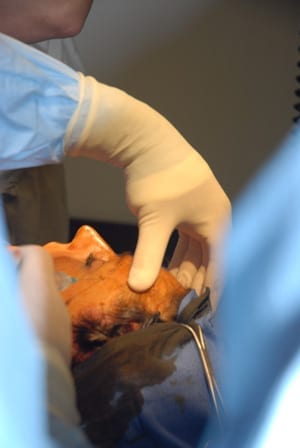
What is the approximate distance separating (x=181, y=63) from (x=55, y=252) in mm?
219

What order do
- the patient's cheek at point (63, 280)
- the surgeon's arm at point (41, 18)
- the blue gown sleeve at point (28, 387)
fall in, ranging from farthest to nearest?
the surgeon's arm at point (41, 18)
the patient's cheek at point (63, 280)
the blue gown sleeve at point (28, 387)

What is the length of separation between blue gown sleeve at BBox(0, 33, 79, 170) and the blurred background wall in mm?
89

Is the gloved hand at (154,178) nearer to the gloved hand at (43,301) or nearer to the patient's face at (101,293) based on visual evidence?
the patient's face at (101,293)

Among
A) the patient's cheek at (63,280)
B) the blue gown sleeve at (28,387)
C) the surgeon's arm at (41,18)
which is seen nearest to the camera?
the blue gown sleeve at (28,387)

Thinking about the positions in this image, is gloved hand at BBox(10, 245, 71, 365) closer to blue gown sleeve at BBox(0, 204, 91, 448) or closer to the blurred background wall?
blue gown sleeve at BBox(0, 204, 91, 448)

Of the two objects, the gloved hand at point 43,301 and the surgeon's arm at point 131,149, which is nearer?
the gloved hand at point 43,301

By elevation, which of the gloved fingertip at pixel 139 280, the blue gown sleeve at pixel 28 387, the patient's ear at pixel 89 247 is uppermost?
the blue gown sleeve at pixel 28 387

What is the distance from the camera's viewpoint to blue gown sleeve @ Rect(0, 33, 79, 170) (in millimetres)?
456

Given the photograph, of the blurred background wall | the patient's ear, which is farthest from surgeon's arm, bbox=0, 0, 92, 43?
the patient's ear

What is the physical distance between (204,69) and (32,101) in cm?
19

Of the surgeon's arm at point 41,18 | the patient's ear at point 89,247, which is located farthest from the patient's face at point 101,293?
the surgeon's arm at point 41,18

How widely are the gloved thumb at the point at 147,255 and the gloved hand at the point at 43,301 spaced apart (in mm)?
113

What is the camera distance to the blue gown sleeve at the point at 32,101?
456 millimetres

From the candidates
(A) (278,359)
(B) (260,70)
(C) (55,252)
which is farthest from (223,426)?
(B) (260,70)
